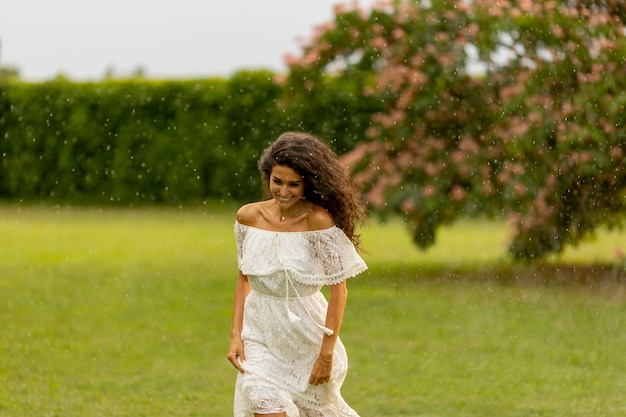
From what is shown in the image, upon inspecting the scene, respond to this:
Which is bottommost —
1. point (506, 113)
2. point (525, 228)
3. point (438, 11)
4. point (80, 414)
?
point (80, 414)

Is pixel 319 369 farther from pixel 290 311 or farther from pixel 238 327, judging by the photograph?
pixel 238 327

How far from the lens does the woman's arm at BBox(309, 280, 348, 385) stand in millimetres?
4180

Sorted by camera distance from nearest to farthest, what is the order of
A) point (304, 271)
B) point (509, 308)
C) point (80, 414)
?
1. point (304, 271)
2. point (80, 414)
3. point (509, 308)

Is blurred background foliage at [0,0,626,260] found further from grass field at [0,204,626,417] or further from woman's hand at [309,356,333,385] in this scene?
woman's hand at [309,356,333,385]

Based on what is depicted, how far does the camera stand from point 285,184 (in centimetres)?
421

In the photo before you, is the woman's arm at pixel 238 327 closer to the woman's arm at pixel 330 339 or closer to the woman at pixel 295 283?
the woman at pixel 295 283

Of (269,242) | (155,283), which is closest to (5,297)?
(155,283)

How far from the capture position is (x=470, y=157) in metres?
11.2

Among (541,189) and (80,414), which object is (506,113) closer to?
(541,189)

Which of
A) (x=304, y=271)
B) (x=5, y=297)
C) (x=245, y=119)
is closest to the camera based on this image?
(x=304, y=271)

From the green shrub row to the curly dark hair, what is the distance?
1411cm

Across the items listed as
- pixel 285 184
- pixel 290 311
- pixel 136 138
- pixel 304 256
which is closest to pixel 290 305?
pixel 290 311

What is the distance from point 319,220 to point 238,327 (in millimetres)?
483

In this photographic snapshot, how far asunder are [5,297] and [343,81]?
12.7 ft
